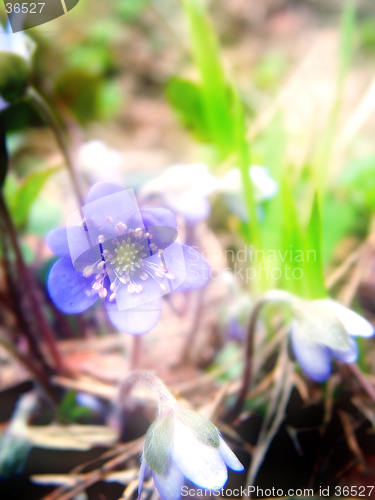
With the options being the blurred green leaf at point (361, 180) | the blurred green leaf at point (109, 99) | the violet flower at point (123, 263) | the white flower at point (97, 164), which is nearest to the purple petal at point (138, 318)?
the violet flower at point (123, 263)

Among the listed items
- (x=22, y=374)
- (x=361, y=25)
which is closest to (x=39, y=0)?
(x=22, y=374)

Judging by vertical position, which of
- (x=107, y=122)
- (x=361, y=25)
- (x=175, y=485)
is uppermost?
(x=361, y=25)

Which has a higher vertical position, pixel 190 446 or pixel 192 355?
pixel 190 446

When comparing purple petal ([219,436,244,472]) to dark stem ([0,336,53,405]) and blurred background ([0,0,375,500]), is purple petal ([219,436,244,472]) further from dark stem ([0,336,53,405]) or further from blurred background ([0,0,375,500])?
dark stem ([0,336,53,405])

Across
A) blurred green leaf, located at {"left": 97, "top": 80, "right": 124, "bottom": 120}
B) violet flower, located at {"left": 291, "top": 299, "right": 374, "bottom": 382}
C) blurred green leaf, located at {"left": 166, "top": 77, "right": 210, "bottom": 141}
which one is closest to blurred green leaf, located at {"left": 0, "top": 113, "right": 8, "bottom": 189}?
violet flower, located at {"left": 291, "top": 299, "right": 374, "bottom": 382}

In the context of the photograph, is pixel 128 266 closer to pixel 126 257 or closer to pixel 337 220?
pixel 126 257

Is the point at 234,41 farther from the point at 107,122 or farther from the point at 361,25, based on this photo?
the point at 107,122
